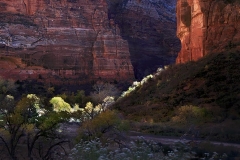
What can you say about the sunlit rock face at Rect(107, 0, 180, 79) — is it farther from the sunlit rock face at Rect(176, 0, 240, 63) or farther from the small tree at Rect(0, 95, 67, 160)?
the small tree at Rect(0, 95, 67, 160)

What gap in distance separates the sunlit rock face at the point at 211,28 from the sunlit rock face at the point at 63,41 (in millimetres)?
38986

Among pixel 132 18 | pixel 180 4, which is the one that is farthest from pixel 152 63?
pixel 180 4

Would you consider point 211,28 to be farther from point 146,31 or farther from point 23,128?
point 146,31

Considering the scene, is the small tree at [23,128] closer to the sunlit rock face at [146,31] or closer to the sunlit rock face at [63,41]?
the sunlit rock face at [63,41]

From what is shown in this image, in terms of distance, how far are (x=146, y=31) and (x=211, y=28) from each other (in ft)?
186

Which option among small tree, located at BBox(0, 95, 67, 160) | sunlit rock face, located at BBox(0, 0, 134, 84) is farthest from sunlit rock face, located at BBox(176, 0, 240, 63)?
sunlit rock face, located at BBox(0, 0, 134, 84)

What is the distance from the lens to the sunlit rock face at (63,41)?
70.4m

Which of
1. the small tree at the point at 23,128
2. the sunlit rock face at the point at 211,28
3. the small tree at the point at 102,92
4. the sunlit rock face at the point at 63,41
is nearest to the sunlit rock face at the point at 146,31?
the sunlit rock face at the point at 63,41

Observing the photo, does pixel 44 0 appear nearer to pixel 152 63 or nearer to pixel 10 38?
pixel 10 38

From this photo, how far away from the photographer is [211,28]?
111 ft

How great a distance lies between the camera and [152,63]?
85.2 m

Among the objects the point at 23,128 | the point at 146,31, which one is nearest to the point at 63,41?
the point at 146,31

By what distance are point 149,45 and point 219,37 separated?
181 ft

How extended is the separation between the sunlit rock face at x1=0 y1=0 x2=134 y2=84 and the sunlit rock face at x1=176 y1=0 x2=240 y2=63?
39.0 metres
